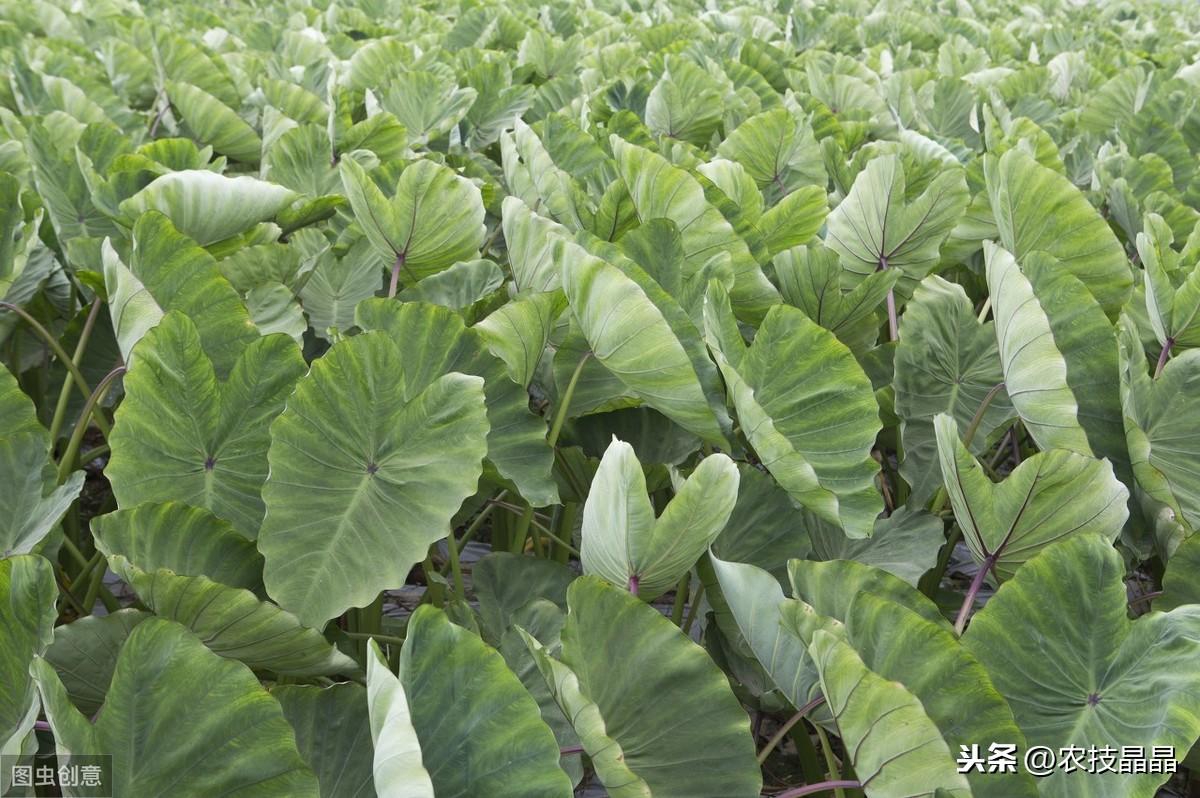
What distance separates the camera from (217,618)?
0.65 metres

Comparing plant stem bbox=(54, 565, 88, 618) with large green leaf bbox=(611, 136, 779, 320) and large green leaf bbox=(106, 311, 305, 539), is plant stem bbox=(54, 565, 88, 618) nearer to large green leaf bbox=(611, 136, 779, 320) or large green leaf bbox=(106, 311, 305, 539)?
large green leaf bbox=(106, 311, 305, 539)

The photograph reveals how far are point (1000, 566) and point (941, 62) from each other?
1.83 metres

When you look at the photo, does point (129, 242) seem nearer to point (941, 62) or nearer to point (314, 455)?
point (314, 455)

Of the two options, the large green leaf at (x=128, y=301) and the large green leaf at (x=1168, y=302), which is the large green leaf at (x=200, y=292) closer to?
the large green leaf at (x=128, y=301)

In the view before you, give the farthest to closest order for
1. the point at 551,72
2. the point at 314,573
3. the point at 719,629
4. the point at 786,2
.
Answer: the point at 786,2
the point at 551,72
the point at 719,629
the point at 314,573

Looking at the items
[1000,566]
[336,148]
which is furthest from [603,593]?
[336,148]

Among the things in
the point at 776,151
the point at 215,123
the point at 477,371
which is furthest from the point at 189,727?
the point at 215,123

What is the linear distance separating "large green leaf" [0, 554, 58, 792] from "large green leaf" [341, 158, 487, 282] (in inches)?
16.9

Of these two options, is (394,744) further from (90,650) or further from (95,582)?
(95,582)

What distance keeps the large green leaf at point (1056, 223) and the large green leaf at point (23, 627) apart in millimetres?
790

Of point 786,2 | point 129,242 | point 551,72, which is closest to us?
point 129,242

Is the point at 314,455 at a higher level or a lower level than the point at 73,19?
higher

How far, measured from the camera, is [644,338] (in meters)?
0.74

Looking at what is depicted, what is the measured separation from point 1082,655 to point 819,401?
0.81 ft
